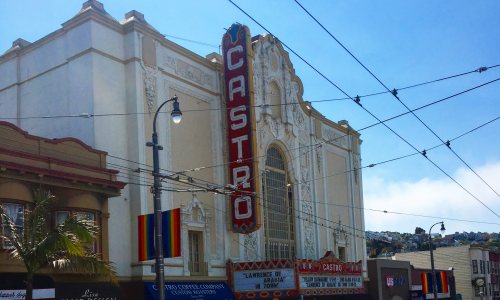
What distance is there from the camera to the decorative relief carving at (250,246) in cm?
2980

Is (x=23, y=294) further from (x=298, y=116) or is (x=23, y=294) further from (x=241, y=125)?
(x=298, y=116)


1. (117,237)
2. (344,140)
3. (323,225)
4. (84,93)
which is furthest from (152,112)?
(344,140)

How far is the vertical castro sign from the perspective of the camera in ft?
91.7

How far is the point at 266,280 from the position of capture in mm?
28031

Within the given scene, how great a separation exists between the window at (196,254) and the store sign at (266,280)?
1.96m

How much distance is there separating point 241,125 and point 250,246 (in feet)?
18.3

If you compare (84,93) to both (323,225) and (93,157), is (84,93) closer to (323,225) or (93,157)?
(93,157)

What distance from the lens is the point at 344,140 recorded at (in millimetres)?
41500

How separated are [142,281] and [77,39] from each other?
9.22 metres

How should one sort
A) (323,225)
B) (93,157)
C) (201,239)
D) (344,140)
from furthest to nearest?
(344,140) → (323,225) → (201,239) → (93,157)

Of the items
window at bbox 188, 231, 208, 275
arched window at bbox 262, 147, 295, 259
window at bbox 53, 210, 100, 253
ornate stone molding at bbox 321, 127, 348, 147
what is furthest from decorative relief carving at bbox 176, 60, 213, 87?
ornate stone molding at bbox 321, 127, 348, 147

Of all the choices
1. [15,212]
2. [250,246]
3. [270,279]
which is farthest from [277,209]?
[15,212]

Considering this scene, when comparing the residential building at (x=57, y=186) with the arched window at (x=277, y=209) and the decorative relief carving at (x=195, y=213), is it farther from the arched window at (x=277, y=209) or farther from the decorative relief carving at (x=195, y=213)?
the arched window at (x=277, y=209)

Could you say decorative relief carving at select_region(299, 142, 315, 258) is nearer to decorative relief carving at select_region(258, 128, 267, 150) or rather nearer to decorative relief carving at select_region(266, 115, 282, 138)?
decorative relief carving at select_region(266, 115, 282, 138)
